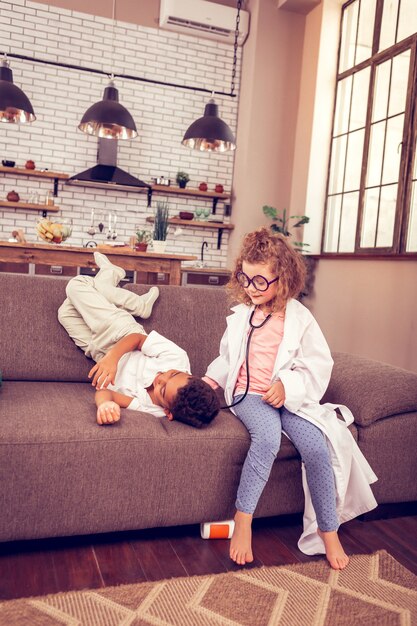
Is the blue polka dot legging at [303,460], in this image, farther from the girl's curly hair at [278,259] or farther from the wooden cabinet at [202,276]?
the wooden cabinet at [202,276]

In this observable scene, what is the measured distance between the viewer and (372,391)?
2102 mm

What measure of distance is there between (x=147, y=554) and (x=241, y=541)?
0.31 meters

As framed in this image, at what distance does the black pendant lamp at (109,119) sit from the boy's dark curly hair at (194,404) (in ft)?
11.2

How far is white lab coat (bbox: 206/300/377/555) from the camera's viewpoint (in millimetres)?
1828

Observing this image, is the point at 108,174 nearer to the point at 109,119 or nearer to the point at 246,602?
the point at 109,119

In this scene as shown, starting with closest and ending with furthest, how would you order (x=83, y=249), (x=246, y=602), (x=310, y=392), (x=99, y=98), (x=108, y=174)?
(x=246, y=602)
(x=310, y=392)
(x=83, y=249)
(x=108, y=174)
(x=99, y=98)

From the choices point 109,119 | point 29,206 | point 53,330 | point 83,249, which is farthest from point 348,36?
point 53,330

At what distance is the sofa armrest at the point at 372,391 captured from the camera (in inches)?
81.0

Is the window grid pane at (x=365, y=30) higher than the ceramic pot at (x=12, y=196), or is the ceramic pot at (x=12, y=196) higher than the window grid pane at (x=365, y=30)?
the window grid pane at (x=365, y=30)

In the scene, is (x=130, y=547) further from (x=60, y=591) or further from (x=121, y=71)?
(x=121, y=71)

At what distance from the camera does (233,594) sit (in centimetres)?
152

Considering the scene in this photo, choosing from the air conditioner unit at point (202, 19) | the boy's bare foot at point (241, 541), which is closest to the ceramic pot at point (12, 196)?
the air conditioner unit at point (202, 19)

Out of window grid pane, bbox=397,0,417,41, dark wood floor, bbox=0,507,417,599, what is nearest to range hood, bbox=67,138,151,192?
window grid pane, bbox=397,0,417,41

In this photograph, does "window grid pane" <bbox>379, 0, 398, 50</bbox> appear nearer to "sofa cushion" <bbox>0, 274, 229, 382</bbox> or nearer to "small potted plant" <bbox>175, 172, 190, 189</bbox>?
"small potted plant" <bbox>175, 172, 190, 189</bbox>
